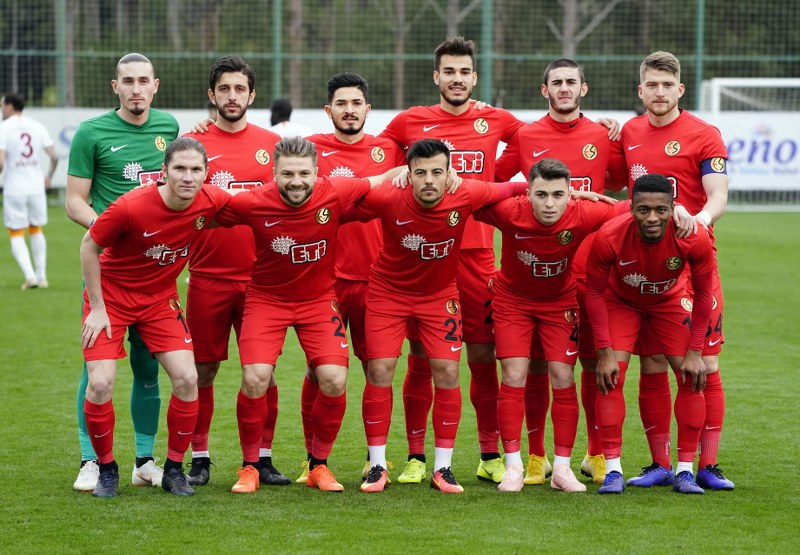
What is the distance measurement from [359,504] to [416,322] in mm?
1045

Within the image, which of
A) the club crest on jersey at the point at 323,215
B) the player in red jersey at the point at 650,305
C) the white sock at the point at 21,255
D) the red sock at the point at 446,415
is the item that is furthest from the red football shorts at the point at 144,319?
the white sock at the point at 21,255

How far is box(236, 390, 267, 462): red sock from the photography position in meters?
5.85

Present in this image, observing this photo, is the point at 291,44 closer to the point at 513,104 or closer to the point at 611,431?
the point at 513,104

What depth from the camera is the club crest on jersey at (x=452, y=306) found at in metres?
6.04

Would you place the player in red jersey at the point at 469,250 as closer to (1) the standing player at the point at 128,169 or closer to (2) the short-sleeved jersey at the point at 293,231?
(2) the short-sleeved jersey at the point at 293,231

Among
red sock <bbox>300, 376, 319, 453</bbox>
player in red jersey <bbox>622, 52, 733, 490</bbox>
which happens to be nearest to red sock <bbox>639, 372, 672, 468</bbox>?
player in red jersey <bbox>622, 52, 733, 490</bbox>

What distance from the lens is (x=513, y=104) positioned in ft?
82.3

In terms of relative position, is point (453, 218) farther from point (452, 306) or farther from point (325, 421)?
point (325, 421)

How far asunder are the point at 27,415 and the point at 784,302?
854 cm

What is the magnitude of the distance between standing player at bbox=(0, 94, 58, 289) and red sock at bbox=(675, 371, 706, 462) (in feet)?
31.5

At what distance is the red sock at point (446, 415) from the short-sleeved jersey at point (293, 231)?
869mm

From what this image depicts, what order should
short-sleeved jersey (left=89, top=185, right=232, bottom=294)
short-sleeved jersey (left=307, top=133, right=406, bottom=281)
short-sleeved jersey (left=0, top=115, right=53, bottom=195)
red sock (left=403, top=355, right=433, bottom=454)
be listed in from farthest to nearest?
short-sleeved jersey (left=0, top=115, right=53, bottom=195) → short-sleeved jersey (left=307, top=133, right=406, bottom=281) → red sock (left=403, top=355, right=433, bottom=454) → short-sleeved jersey (left=89, top=185, right=232, bottom=294)

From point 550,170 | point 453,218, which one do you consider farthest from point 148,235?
point 550,170

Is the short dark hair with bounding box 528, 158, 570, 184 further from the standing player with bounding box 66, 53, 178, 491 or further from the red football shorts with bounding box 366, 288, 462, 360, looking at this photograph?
the standing player with bounding box 66, 53, 178, 491
